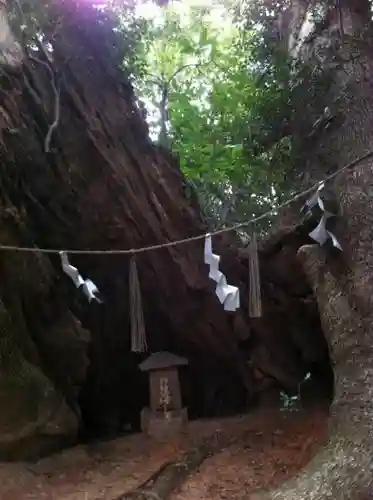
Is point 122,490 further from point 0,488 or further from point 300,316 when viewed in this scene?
point 300,316

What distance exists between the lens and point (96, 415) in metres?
6.24

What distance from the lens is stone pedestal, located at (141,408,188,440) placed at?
17.3 ft

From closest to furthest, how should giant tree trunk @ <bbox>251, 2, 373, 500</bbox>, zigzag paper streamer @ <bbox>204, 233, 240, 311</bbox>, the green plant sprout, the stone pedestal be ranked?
giant tree trunk @ <bbox>251, 2, 373, 500</bbox> < zigzag paper streamer @ <bbox>204, 233, 240, 311</bbox> < the stone pedestal < the green plant sprout

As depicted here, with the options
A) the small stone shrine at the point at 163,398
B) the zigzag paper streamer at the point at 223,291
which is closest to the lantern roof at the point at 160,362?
the small stone shrine at the point at 163,398

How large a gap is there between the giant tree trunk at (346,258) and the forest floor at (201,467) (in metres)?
0.65

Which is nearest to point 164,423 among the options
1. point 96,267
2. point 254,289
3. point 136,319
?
point 136,319

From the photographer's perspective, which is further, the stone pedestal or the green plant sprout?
the green plant sprout

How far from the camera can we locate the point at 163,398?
5.54 metres

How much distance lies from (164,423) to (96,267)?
5.96ft

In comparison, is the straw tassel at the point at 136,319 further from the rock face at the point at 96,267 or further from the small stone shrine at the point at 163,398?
the small stone shrine at the point at 163,398

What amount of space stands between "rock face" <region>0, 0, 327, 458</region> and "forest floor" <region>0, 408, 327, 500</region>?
33 centimetres

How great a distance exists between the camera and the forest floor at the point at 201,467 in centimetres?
390

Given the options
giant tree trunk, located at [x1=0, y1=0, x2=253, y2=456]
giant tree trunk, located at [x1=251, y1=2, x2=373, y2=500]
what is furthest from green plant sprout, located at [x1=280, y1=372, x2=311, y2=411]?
giant tree trunk, located at [x1=251, y1=2, x2=373, y2=500]

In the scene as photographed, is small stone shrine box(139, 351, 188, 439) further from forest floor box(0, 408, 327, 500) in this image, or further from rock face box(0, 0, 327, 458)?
rock face box(0, 0, 327, 458)
